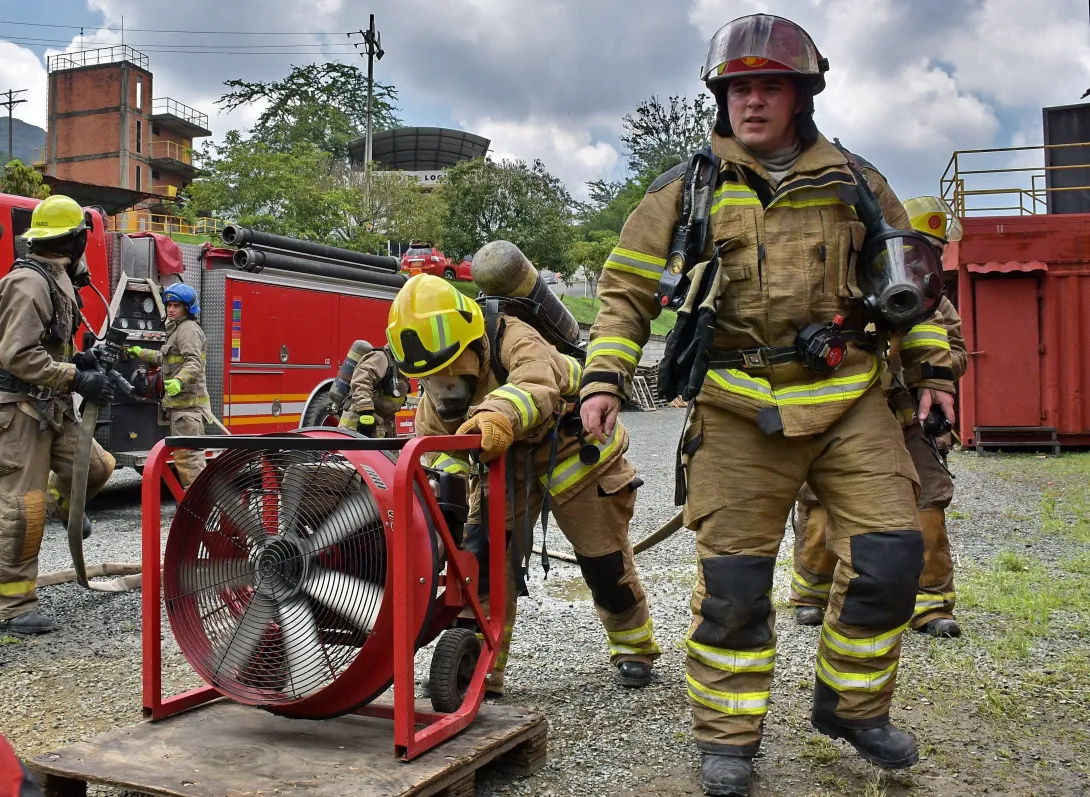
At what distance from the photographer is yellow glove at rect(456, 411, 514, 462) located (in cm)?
286

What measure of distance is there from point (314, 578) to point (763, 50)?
1951 millimetres

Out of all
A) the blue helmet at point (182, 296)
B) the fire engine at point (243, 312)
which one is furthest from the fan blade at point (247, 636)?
the blue helmet at point (182, 296)

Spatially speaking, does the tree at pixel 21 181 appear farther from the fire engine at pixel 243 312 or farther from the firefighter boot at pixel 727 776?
the firefighter boot at pixel 727 776

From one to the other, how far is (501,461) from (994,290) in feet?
39.7

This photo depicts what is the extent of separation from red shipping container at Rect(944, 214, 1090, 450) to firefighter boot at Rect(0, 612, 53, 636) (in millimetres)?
11855

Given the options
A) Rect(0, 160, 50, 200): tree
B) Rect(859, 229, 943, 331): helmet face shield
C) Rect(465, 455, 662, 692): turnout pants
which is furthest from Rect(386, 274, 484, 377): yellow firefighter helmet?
Rect(0, 160, 50, 200): tree

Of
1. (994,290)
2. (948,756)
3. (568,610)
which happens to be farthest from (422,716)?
(994,290)

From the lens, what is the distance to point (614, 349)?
9.53 feet

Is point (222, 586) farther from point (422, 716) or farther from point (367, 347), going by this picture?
point (367, 347)

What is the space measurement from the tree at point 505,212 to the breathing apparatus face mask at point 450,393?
107 ft

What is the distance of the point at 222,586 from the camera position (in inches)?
110

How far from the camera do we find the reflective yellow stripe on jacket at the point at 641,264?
295 cm

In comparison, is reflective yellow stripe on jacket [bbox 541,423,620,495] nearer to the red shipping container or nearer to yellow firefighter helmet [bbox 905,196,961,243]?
yellow firefighter helmet [bbox 905,196,961,243]

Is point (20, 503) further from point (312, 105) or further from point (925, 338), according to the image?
point (312, 105)
